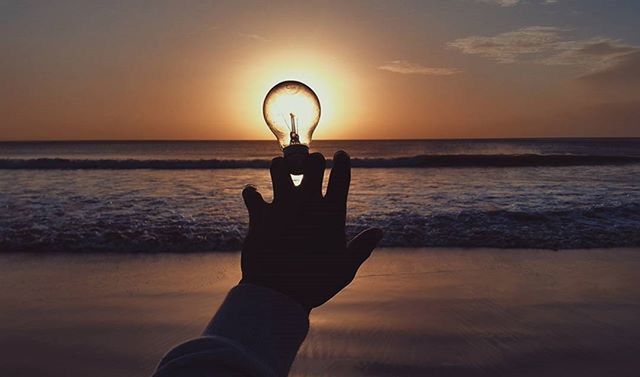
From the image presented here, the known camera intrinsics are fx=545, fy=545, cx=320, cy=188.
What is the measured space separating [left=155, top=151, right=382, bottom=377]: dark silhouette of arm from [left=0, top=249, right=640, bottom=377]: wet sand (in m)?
1.90

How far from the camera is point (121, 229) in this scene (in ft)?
23.4

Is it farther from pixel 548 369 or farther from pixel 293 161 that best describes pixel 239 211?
pixel 293 161

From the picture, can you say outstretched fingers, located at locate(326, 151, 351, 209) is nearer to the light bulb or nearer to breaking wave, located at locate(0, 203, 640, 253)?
the light bulb

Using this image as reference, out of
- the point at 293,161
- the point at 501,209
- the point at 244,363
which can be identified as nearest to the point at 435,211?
the point at 501,209

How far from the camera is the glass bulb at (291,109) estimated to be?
232cm

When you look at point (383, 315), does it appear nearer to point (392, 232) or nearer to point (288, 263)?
point (288, 263)

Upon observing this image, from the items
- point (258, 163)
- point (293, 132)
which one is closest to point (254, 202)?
point (293, 132)

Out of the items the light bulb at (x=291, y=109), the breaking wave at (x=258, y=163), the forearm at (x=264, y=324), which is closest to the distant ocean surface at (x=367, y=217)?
the light bulb at (x=291, y=109)

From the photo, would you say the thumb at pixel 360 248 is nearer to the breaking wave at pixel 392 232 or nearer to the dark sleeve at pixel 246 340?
the dark sleeve at pixel 246 340

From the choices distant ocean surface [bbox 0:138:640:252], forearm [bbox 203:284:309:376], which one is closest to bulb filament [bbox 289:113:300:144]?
forearm [bbox 203:284:309:376]

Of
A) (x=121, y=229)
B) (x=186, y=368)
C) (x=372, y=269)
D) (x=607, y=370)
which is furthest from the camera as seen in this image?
(x=121, y=229)

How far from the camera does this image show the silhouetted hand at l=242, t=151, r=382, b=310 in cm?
A: 128

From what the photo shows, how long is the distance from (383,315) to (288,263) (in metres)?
2.87

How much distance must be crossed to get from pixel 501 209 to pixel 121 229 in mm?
5914
